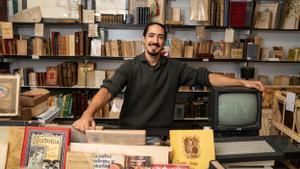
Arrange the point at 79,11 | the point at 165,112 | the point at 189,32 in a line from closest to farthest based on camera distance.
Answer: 1. the point at 165,112
2. the point at 79,11
3. the point at 189,32

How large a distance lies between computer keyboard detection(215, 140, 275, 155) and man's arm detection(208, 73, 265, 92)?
0.41m

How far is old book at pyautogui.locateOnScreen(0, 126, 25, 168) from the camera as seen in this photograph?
1.27m

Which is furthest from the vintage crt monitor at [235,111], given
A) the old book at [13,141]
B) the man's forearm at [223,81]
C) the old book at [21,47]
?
the old book at [21,47]

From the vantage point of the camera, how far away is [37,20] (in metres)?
3.90

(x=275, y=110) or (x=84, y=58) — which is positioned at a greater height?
(x=84, y=58)

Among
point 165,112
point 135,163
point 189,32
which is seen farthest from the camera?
point 189,32

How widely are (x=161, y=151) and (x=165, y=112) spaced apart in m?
1.08

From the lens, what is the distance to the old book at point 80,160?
3.94 feet

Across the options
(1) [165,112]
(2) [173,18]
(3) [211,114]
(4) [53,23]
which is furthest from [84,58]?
(3) [211,114]

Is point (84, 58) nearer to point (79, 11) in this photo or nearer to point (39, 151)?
point (79, 11)


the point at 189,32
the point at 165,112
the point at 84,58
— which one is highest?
the point at 189,32

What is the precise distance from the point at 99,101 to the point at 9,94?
50 centimetres

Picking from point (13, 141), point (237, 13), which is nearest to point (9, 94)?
point (13, 141)

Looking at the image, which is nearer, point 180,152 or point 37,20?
point 180,152
